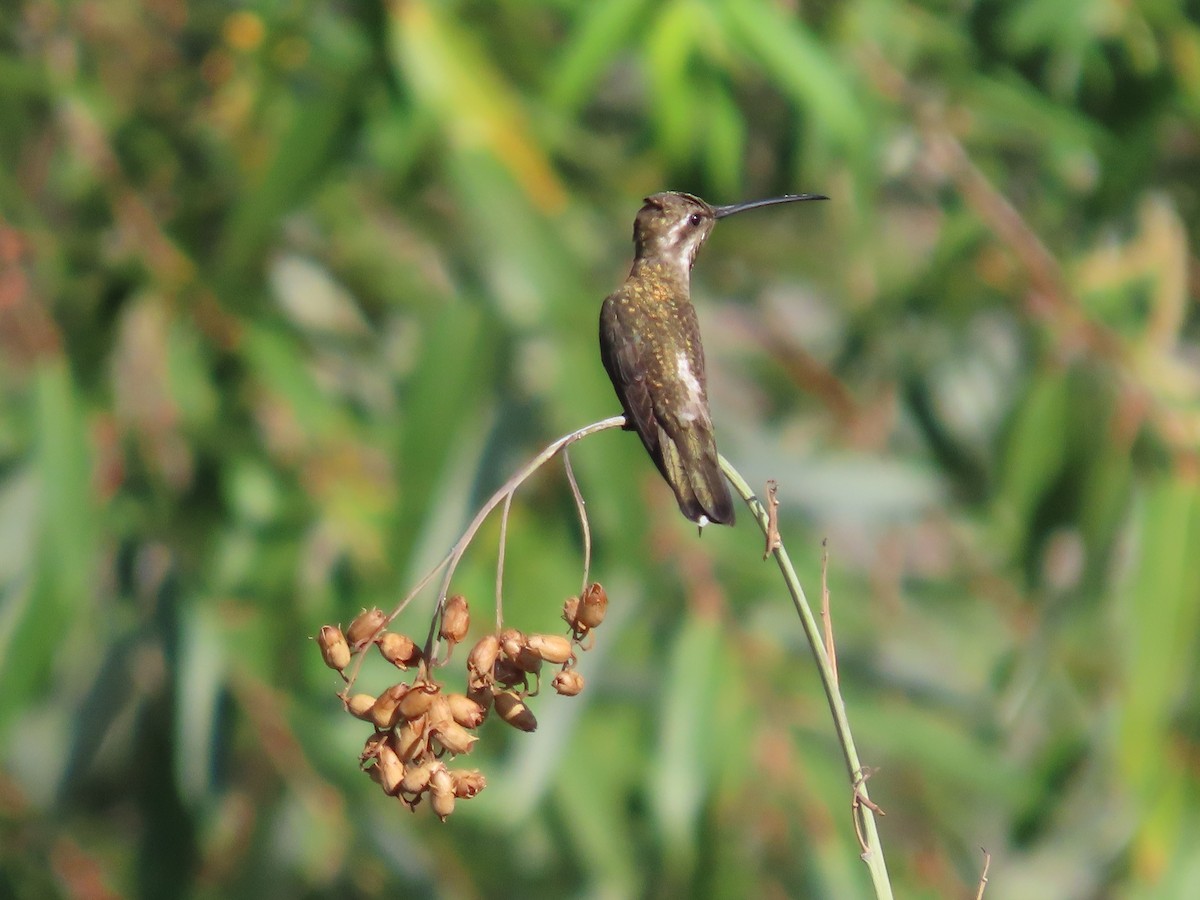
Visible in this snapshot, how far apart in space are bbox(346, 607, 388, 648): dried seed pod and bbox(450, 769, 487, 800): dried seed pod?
130 millimetres

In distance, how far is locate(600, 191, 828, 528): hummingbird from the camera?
1346mm

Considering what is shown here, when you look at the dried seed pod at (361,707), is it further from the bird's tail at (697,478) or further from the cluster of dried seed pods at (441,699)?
the bird's tail at (697,478)

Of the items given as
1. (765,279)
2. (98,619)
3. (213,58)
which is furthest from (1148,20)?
(98,619)

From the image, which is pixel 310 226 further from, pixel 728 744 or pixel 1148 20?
pixel 1148 20

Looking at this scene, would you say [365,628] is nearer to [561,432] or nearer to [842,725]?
[842,725]

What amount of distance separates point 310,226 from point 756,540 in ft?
4.21

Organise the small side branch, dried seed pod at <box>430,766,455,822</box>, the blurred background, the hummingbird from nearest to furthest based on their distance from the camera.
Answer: the small side branch
dried seed pod at <box>430,766,455,822</box>
the hummingbird
the blurred background

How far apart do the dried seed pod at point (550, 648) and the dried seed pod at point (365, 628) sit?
12 cm

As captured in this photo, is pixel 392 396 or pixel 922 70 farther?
pixel 922 70

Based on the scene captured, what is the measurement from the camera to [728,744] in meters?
2.86

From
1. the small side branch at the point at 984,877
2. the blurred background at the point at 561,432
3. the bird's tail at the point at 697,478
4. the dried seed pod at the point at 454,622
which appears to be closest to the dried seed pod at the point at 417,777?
the dried seed pod at the point at 454,622

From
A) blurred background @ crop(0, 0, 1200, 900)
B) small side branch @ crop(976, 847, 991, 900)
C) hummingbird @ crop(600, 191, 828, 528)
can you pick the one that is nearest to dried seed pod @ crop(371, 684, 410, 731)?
hummingbird @ crop(600, 191, 828, 528)

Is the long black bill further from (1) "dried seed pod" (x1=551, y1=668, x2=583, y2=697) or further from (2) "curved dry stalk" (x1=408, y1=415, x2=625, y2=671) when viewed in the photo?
(1) "dried seed pod" (x1=551, y1=668, x2=583, y2=697)

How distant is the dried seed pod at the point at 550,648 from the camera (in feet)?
4.15
